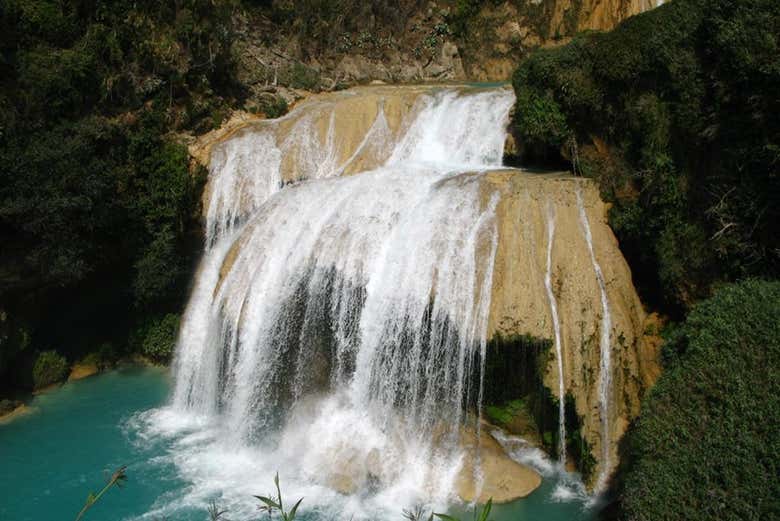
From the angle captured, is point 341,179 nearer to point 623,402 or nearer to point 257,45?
point 623,402

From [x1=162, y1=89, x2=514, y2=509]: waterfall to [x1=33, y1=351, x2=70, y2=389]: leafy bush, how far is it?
2939mm

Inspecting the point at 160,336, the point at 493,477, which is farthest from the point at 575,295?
the point at 160,336

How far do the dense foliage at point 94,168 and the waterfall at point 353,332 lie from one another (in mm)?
2345

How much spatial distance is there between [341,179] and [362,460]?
6691mm

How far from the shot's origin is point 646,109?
467 inches

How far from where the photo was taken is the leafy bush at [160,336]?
55.3 ft

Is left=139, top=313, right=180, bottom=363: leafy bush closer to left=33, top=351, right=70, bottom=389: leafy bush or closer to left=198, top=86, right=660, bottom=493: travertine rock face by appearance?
left=33, top=351, right=70, bottom=389: leafy bush

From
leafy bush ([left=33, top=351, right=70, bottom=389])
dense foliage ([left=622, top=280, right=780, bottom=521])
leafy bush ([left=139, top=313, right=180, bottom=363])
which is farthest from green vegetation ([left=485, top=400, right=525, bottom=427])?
leafy bush ([left=33, top=351, right=70, bottom=389])

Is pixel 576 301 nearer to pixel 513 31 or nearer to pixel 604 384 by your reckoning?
pixel 604 384

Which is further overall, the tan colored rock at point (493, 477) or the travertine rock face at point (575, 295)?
the travertine rock face at point (575, 295)

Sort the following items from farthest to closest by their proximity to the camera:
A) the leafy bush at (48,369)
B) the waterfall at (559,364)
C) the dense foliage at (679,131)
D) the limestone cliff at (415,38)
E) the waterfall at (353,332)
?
the limestone cliff at (415,38) < the leafy bush at (48,369) < the waterfall at (353,332) < the waterfall at (559,364) < the dense foliage at (679,131)

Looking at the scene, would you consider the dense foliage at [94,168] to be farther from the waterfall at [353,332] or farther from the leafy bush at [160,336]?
the waterfall at [353,332]

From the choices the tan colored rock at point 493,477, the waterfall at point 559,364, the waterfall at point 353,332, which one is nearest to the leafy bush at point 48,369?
the waterfall at point 353,332

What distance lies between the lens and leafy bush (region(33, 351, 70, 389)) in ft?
51.3
